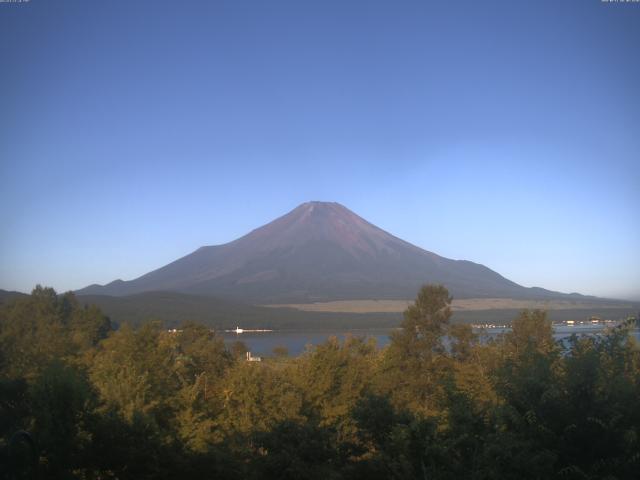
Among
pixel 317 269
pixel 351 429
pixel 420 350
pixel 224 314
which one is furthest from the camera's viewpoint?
pixel 317 269

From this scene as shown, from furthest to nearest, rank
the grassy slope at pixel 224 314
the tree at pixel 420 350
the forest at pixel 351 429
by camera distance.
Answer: the grassy slope at pixel 224 314
the tree at pixel 420 350
the forest at pixel 351 429

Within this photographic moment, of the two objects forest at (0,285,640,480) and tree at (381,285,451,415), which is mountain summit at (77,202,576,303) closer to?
tree at (381,285,451,415)

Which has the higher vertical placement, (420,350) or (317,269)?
(317,269)

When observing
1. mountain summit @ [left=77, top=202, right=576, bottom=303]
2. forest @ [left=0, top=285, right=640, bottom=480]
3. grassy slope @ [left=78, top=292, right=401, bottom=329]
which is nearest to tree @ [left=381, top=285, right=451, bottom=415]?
forest @ [left=0, top=285, right=640, bottom=480]

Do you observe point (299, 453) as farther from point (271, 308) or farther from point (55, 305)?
point (271, 308)

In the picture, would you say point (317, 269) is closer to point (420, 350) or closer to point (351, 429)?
point (420, 350)

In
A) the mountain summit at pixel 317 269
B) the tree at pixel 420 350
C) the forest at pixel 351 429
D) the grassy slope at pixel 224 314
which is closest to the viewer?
the forest at pixel 351 429

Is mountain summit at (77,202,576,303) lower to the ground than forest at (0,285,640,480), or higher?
higher

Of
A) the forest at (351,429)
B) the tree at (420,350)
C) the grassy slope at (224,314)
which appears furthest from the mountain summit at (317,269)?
the forest at (351,429)

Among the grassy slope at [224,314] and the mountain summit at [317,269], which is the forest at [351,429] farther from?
the mountain summit at [317,269]

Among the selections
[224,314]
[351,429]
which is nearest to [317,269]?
[224,314]
